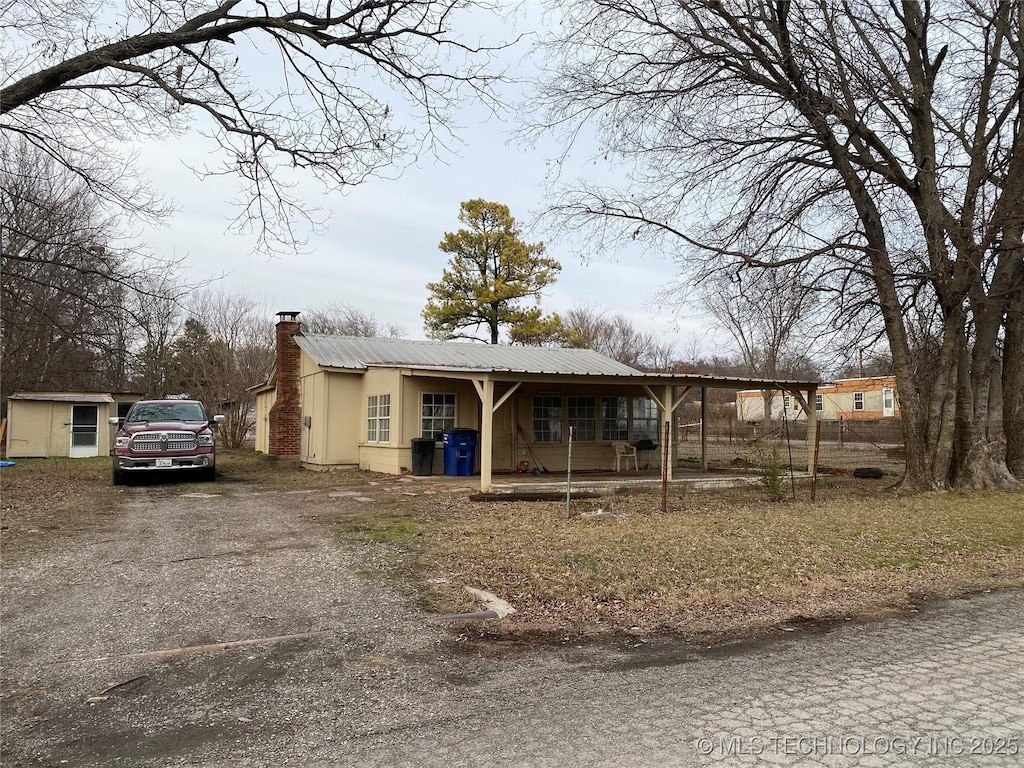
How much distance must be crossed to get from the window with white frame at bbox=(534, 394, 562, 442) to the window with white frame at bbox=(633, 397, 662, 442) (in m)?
2.37

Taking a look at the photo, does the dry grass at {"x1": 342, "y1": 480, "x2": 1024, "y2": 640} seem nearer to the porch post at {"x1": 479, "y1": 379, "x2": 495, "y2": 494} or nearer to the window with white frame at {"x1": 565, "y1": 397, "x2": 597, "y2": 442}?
the porch post at {"x1": 479, "y1": 379, "x2": 495, "y2": 494}

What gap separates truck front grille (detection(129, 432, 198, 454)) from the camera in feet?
45.5

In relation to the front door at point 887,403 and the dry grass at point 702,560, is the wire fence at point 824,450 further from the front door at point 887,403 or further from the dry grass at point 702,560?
the front door at point 887,403

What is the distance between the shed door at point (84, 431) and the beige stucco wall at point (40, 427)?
5.0 inches

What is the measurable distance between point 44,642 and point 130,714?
160 centimetres

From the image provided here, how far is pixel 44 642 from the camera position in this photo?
459 cm

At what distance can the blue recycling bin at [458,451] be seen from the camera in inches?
624

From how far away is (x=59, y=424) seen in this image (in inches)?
911

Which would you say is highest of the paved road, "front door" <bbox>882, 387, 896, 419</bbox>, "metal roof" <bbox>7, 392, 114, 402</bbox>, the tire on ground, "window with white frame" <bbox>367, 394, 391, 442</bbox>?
"front door" <bbox>882, 387, 896, 419</bbox>

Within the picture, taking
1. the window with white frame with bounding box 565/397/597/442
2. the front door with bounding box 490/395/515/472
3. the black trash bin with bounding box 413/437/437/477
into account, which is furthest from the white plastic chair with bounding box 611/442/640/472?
the black trash bin with bounding box 413/437/437/477

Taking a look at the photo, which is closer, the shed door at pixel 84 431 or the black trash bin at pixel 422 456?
the black trash bin at pixel 422 456

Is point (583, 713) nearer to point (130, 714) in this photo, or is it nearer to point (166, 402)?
point (130, 714)

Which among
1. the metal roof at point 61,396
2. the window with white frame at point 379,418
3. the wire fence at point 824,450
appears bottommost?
the wire fence at point 824,450

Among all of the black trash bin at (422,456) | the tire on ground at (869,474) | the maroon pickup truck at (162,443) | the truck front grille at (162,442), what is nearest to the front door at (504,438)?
the black trash bin at (422,456)
